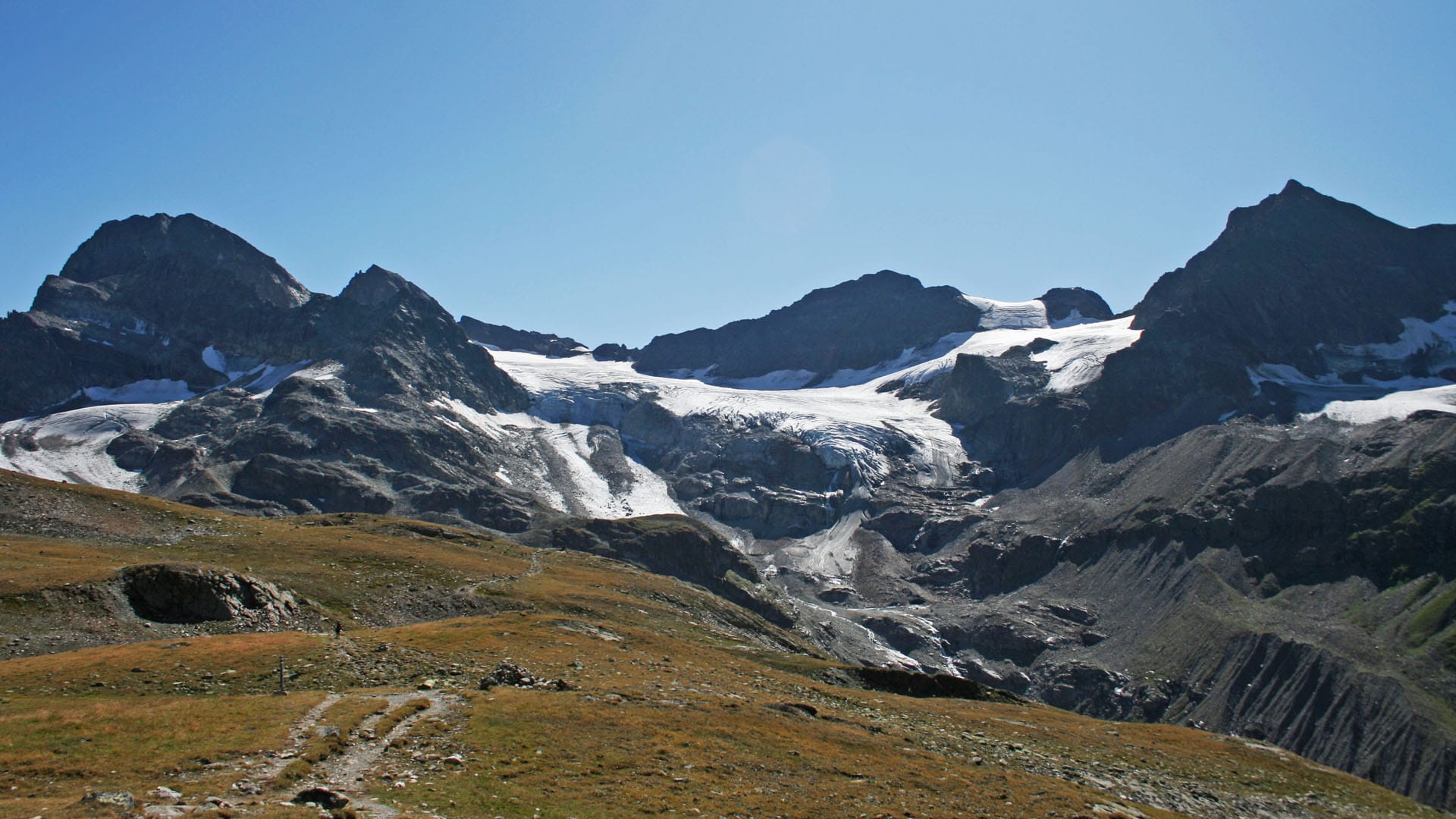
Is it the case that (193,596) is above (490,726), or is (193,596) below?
below

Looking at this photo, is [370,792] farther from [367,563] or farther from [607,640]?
[367,563]

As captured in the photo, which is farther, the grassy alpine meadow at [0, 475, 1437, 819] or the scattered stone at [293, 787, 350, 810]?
the grassy alpine meadow at [0, 475, 1437, 819]

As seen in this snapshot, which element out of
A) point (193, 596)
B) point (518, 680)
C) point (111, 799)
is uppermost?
point (111, 799)

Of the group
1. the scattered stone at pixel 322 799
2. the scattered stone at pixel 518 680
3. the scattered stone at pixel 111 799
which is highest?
the scattered stone at pixel 322 799

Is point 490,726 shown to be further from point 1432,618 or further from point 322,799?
point 1432,618

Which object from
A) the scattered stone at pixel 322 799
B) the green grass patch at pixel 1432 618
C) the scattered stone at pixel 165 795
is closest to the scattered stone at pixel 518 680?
the scattered stone at pixel 322 799

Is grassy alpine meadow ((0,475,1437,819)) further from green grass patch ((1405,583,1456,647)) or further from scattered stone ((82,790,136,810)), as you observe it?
green grass patch ((1405,583,1456,647))

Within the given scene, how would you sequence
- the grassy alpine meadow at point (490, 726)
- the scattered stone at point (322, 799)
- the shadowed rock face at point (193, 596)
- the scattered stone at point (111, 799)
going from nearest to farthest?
the scattered stone at point (111, 799) < the scattered stone at point (322, 799) < the grassy alpine meadow at point (490, 726) < the shadowed rock face at point (193, 596)

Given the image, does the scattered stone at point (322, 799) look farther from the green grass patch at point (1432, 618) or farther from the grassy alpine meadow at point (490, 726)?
the green grass patch at point (1432, 618)

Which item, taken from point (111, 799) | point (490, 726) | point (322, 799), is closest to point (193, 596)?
point (490, 726)

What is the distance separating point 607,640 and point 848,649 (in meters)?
117

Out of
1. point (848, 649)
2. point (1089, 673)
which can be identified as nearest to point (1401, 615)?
point (1089, 673)

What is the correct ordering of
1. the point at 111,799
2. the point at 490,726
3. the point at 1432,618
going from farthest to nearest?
the point at 1432,618, the point at 490,726, the point at 111,799

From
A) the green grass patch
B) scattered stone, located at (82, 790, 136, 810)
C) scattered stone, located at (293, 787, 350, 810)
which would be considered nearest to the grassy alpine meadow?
scattered stone, located at (82, 790, 136, 810)
